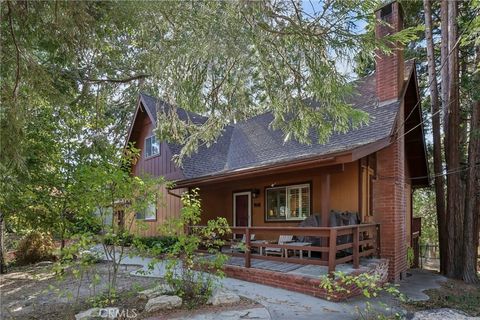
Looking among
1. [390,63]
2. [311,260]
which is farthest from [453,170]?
[311,260]

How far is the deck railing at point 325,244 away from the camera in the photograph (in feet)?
21.4

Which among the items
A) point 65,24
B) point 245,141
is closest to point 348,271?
point 65,24

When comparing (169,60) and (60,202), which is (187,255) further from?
(60,202)

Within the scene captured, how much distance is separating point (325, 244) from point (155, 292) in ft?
12.5

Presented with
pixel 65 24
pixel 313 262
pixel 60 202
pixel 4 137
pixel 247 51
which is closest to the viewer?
pixel 4 137

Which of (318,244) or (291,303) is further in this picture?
(318,244)

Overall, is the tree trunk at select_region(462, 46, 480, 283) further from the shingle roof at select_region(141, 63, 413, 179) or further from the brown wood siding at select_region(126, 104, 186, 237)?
the brown wood siding at select_region(126, 104, 186, 237)

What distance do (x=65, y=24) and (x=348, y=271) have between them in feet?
20.3

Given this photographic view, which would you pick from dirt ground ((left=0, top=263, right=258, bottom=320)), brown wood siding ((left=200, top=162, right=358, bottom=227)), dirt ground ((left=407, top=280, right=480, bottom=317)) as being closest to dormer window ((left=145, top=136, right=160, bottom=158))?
brown wood siding ((left=200, top=162, right=358, bottom=227))

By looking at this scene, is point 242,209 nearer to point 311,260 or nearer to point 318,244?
point 318,244

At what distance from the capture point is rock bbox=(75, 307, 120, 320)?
4.95 metres

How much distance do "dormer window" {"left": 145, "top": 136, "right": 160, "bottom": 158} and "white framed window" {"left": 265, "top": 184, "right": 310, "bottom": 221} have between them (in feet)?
17.5

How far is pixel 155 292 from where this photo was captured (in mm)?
5938

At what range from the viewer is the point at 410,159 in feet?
40.0
